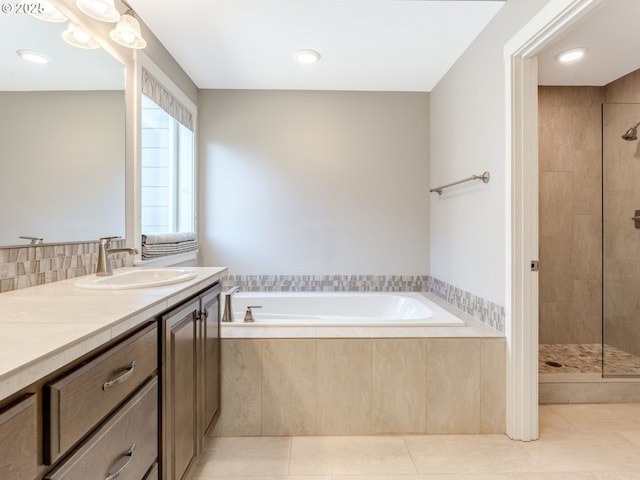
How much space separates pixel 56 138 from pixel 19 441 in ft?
4.00

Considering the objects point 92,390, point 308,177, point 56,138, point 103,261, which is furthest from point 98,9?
point 308,177

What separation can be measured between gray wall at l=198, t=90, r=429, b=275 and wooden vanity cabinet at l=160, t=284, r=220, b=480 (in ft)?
4.63

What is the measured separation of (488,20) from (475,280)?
5.06 ft

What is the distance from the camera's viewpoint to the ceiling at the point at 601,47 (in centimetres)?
195

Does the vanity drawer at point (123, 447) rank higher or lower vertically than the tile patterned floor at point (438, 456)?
higher

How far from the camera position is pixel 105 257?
5.20 feet

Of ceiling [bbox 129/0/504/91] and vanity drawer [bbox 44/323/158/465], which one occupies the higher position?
ceiling [bbox 129/0/504/91]

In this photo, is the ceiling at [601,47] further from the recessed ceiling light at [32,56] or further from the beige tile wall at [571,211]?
the recessed ceiling light at [32,56]

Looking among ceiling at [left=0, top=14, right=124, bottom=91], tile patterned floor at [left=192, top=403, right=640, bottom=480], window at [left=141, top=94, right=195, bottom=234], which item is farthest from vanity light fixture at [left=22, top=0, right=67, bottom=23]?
tile patterned floor at [left=192, top=403, right=640, bottom=480]

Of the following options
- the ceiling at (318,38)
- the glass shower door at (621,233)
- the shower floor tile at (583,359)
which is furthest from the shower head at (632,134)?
the shower floor tile at (583,359)

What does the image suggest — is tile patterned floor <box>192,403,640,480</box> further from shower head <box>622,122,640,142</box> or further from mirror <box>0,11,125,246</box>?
shower head <box>622,122,640,142</box>

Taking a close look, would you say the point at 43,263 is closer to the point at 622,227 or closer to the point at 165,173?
the point at 165,173

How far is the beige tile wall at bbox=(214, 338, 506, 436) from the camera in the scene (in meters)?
1.87

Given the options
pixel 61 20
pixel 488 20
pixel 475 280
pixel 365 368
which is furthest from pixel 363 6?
pixel 365 368
